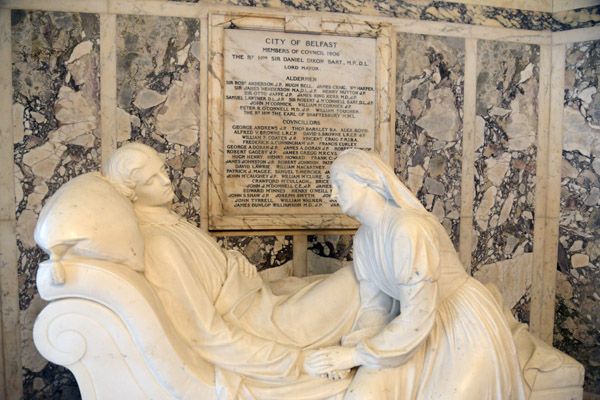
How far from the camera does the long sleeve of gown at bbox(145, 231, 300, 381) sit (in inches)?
98.0

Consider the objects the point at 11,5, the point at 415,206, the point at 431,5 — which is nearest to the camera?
the point at 415,206

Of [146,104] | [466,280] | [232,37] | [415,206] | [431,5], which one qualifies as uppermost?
[431,5]

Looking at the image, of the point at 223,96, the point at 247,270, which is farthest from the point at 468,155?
the point at 247,270

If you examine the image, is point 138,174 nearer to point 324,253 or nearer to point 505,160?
point 324,253

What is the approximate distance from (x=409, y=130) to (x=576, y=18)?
1567 mm

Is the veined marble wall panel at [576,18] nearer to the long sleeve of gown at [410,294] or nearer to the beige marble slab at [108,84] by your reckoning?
the long sleeve of gown at [410,294]

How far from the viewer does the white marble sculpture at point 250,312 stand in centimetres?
227

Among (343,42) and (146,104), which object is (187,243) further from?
→ (343,42)

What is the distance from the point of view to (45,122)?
142 inches

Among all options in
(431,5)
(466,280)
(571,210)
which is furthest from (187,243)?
(571,210)

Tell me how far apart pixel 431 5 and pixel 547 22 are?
974mm

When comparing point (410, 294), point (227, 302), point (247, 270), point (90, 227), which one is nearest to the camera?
point (90, 227)

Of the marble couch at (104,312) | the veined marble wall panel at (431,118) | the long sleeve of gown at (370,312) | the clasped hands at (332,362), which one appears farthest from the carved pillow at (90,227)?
the veined marble wall panel at (431,118)

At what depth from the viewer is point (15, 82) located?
356 centimetres
